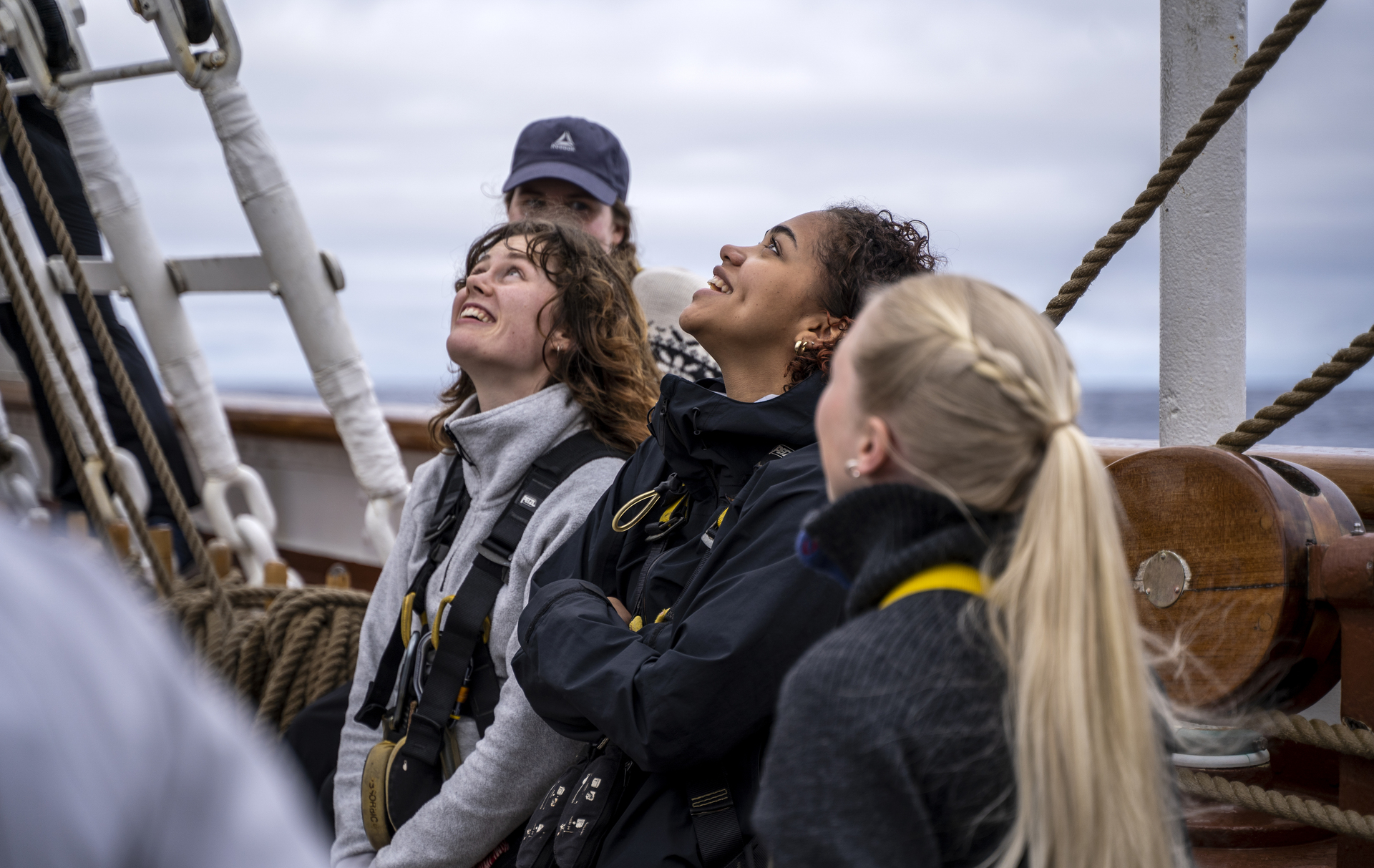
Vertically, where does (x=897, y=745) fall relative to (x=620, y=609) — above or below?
above

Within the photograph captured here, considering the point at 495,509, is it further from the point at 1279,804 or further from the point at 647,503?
the point at 1279,804

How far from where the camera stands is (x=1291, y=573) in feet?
4.00

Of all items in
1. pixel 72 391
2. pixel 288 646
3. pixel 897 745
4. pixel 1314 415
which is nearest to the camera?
pixel 897 745

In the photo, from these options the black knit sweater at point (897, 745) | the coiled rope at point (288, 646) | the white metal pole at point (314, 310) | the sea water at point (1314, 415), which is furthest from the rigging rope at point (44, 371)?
the sea water at point (1314, 415)

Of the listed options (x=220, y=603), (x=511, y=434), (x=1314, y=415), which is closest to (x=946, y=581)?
(x=511, y=434)

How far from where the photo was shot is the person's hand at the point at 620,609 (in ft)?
4.63

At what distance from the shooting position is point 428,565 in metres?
1.90

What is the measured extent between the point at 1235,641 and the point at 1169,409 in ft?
2.25

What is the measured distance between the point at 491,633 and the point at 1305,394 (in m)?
1.19

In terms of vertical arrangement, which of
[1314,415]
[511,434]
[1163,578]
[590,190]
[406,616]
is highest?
[590,190]

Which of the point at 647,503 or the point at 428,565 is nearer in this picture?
the point at 647,503

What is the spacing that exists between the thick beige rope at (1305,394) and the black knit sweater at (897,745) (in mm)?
761

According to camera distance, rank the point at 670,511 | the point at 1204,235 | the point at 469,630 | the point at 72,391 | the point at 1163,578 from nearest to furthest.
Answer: the point at 1163,578 → the point at 670,511 → the point at 469,630 → the point at 1204,235 → the point at 72,391

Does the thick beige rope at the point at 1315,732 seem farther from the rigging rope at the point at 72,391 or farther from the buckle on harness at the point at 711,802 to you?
the rigging rope at the point at 72,391
